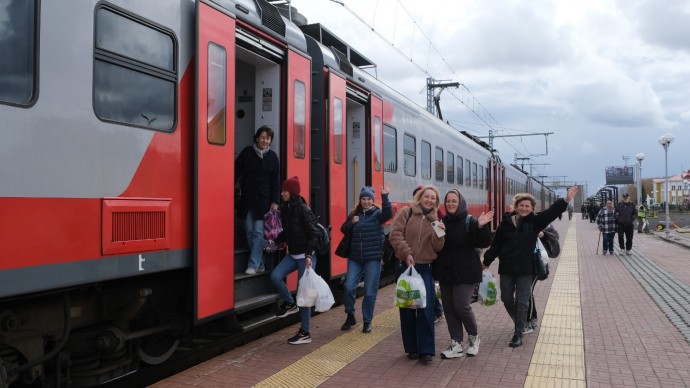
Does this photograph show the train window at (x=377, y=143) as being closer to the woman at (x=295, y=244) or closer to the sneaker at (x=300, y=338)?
the woman at (x=295, y=244)

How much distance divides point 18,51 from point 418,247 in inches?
141

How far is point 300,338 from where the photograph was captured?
614cm

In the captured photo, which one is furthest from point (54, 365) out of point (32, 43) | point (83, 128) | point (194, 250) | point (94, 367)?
point (32, 43)

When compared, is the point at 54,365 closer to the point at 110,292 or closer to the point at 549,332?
the point at 110,292

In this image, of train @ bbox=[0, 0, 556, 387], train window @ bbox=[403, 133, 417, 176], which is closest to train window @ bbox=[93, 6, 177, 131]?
train @ bbox=[0, 0, 556, 387]

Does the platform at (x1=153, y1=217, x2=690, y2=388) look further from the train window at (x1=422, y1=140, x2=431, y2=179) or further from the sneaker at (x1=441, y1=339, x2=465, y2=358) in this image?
the train window at (x1=422, y1=140, x2=431, y2=179)

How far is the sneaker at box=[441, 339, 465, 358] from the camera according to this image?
5623mm

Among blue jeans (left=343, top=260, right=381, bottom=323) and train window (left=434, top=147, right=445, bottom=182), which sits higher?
train window (left=434, top=147, right=445, bottom=182)

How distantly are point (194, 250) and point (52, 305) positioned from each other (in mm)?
1189

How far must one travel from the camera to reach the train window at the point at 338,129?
7.69 metres

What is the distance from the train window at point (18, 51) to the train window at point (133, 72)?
1.57 ft

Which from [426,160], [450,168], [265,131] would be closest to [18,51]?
[265,131]

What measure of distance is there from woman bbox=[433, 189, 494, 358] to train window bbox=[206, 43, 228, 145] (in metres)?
2.20

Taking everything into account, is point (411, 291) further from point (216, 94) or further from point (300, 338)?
point (216, 94)
